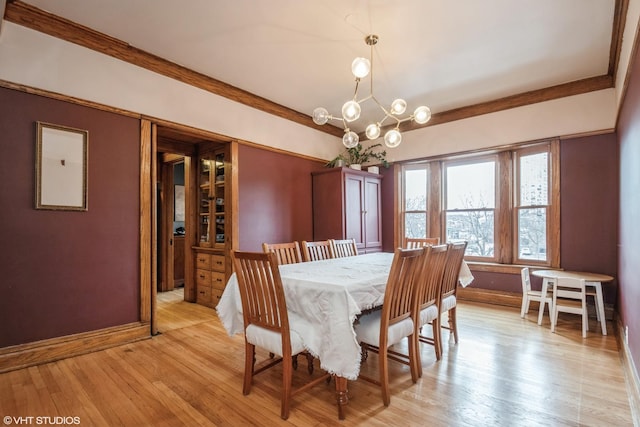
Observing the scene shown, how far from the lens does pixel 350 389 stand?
220 cm

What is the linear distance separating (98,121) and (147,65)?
31.0 inches

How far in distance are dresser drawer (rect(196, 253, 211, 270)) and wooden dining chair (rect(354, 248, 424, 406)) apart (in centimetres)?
298

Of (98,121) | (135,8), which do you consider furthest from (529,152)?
(98,121)

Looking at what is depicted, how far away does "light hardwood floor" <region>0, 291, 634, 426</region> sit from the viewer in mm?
1867

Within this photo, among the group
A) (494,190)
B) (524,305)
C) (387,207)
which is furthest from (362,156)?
(524,305)

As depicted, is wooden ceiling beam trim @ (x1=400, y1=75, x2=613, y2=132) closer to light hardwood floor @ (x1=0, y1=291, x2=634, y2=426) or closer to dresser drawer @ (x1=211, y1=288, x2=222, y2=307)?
light hardwood floor @ (x1=0, y1=291, x2=634, y2=426)

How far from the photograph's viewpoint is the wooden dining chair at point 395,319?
1970mm

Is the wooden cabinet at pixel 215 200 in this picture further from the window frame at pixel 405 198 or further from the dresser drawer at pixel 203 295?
the window frame at pixel 405 198

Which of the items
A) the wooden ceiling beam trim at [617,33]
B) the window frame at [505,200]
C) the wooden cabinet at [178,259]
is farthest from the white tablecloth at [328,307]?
the wooden cabinet at [178,259]

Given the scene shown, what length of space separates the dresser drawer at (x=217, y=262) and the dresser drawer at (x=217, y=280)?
7cm

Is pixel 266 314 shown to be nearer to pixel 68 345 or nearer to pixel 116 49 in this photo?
pixel 68 345

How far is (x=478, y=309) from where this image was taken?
4211mm

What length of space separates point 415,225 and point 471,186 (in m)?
1.08

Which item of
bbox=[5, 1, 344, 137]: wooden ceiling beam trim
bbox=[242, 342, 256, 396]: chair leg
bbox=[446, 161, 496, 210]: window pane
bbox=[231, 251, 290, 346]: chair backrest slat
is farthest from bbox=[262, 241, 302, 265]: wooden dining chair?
bbox=[446, 161, 496, 210]: window pane
